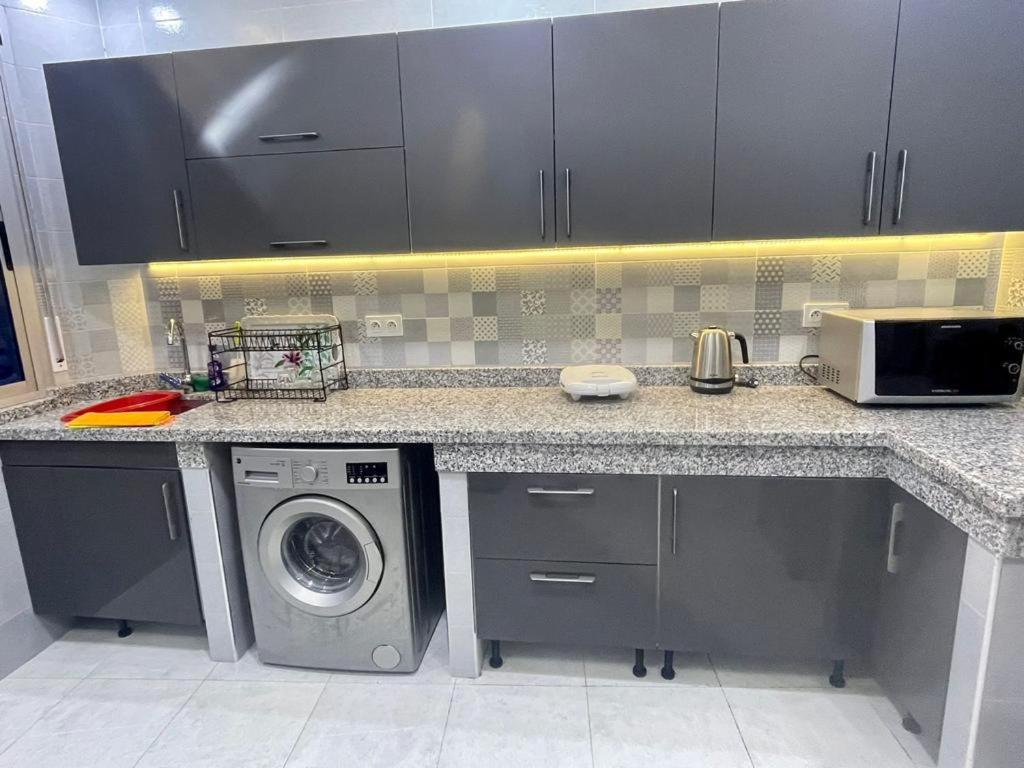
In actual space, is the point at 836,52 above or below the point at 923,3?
below

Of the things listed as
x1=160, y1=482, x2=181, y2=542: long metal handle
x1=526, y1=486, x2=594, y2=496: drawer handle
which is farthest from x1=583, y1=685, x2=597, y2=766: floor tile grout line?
x1=160, y1=482, x2=181, y2=542: long metal handle

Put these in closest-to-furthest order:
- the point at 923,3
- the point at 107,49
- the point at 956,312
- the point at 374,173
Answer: the point at 923,3 < the point at 956,312 < the point at 374,173 < the point at 107,49

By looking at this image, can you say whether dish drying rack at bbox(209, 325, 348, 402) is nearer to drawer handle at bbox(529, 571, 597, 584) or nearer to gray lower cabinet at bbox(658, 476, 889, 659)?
drawer handle at bbox(529, 571, 597, 584)

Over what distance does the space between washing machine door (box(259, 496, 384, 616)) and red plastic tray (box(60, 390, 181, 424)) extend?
69 centimetres

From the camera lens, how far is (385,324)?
2.27 metres

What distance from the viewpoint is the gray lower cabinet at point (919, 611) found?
1283 millimetres

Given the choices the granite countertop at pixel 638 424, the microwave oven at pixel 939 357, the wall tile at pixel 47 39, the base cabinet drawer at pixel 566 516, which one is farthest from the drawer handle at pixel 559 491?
the wall tile at pixel 47 39

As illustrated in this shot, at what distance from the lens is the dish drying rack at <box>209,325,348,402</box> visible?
6.96 ft

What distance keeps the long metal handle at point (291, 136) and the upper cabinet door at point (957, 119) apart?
1.80 metres

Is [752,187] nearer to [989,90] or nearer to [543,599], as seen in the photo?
[989,90]

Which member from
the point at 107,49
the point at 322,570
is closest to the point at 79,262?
the point at 107,49

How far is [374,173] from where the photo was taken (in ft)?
6.10

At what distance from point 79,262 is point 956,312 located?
298 centimetres

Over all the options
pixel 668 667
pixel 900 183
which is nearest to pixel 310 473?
pixel 668 667
